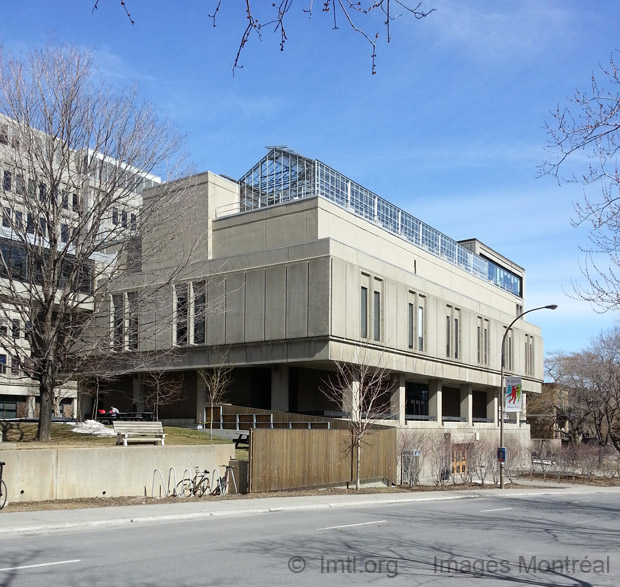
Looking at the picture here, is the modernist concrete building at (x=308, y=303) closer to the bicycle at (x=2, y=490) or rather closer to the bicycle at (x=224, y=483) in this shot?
the bicycle at (x=224, y=483)

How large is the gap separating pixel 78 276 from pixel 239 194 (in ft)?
94.9

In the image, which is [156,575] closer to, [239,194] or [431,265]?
[239,194]

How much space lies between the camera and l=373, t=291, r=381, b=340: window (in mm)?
45500

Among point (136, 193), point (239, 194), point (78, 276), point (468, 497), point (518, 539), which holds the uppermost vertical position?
point (239, 194)

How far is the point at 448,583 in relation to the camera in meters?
9.85

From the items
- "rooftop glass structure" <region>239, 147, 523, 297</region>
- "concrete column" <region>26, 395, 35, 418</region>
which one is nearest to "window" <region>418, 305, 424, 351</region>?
"rooftop glass structure" <region>239, 147, 523, 297</region>

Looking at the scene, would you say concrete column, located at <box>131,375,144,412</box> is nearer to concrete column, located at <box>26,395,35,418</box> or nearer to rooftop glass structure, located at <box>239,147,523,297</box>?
rooftop glass structure, located at <box>239,147,523,297</box>

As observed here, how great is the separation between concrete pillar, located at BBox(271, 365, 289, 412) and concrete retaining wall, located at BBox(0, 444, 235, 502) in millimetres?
20493

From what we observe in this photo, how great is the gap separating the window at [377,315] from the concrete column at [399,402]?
5121 millimetres

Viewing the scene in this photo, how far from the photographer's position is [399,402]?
48.9 meters

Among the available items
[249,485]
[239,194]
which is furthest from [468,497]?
[239,194]

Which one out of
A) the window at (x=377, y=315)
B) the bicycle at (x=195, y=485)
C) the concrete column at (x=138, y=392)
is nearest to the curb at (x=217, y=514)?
the bicycle at (x=195, y=485)

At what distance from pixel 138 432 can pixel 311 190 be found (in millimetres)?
24006

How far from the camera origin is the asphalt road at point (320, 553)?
32.3ft
